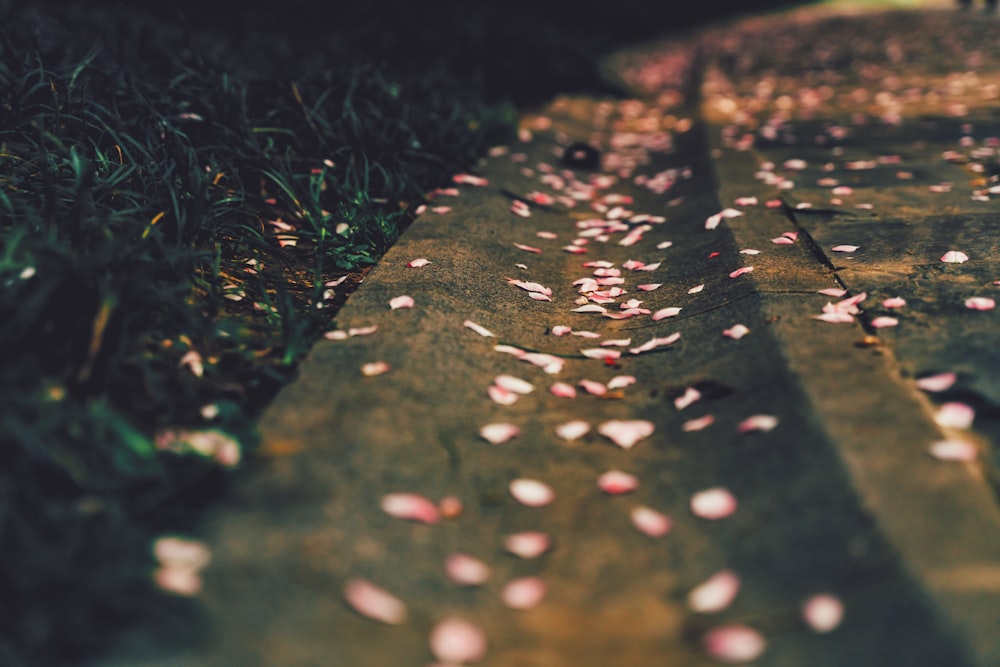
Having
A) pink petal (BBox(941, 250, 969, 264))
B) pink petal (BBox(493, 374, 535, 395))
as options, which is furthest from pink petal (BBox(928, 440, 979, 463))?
pink petal (BBox(941, 250, 969, 264))

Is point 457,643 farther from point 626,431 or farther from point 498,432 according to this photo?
point 626,431

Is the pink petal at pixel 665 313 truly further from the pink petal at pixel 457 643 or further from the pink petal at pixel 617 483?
the pink petal at pixel 457 643

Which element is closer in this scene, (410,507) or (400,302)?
(410,507)

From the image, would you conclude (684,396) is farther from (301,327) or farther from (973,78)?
(973,78)

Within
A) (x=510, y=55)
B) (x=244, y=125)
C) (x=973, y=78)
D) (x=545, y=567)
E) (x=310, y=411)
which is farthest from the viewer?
(x=510, y=55)

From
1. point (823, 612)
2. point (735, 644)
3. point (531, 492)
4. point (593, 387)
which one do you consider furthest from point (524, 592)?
point (593, 387)

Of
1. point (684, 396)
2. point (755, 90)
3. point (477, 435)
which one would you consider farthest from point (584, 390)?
point (755, 90)

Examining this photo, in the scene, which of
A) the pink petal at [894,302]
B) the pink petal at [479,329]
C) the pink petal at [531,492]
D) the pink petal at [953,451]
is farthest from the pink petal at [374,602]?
the pink petal at [894,302]
